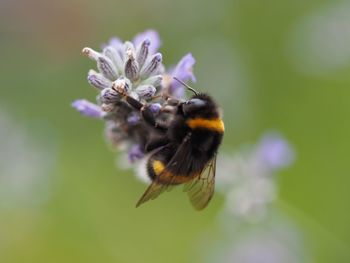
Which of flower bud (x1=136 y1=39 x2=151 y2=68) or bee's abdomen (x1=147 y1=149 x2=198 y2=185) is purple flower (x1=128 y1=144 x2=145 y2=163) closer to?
bee's abdomen (x1=147 y1=149 x2=198 y2=185)

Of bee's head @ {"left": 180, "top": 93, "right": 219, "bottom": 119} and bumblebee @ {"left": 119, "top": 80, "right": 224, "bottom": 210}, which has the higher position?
bee's head @ {"left": 180, "top": 93, "right": 219, "bottom": 119}

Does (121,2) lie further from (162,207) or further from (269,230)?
(269,230)

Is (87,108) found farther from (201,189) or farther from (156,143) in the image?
(201,189)

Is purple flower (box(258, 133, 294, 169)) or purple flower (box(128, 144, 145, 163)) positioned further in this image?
purple flower (box(258, 133, 294, 169))

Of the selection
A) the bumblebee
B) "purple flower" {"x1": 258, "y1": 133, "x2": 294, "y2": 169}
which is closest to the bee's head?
the bumblebee

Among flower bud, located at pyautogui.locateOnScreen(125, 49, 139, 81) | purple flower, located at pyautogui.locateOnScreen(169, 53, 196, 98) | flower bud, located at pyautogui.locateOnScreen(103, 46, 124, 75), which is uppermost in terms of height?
purple flower, located at pyautogui.locateOnScreen(169, 53, 196, 98)

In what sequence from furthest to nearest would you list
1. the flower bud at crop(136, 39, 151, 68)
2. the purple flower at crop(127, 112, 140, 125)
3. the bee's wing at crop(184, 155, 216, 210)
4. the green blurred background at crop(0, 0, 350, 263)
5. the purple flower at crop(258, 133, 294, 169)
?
the green blurred background at crop(0, 0, 350, 263) < the purple flower at crop(258, 133, 294, 169) < the bee's wing at crop(184, 155, 216, 210) < the purple flower at crop(127, 112, 140, 125) < the flower bud at crop(136, 39, 151, 68)

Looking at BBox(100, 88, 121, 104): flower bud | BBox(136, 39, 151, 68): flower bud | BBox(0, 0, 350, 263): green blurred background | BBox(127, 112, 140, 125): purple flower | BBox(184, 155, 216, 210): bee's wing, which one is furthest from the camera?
BBox(0, 0, 350, 263): green blurred background
